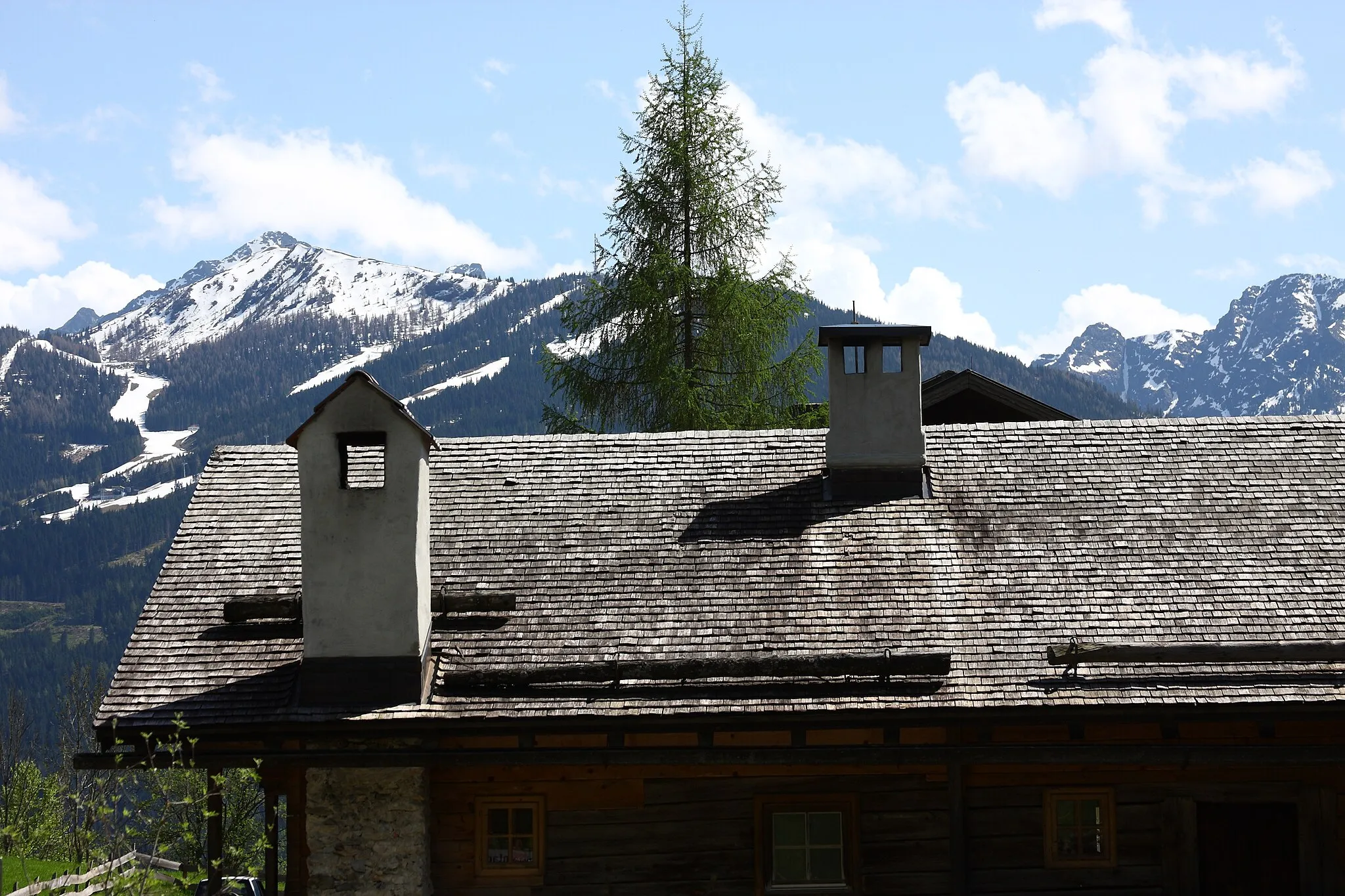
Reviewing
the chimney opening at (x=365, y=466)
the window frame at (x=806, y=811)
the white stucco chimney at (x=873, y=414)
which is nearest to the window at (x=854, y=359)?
the white stucco chimney at (x=873, y=414)

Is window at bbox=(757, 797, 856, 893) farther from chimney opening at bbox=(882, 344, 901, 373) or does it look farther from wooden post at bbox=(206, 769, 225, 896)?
wooden post at bbox=(206, 769, 225, 896)

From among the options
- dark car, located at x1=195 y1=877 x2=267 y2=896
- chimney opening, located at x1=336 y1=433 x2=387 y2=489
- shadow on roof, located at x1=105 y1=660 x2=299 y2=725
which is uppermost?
chimney opening, located at x1=336 y1=433 x2=387 y2=489

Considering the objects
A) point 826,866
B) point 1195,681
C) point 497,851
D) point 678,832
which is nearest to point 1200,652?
point 1195,681

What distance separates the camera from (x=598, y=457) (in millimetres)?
14555

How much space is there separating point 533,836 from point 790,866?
2220mm

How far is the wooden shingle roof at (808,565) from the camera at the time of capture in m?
11.3

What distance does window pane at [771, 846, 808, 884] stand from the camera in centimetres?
1165

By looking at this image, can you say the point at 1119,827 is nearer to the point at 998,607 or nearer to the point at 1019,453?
the point at 998,607

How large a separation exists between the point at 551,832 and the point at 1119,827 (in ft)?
15.9

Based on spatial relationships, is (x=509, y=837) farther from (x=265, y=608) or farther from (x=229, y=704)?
(x=265, y=608)

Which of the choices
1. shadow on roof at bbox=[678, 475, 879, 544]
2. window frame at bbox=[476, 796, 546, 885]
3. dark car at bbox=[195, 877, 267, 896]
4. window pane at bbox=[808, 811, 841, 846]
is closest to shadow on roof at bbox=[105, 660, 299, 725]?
dark car at bbox=[195, 877, 267, 896]

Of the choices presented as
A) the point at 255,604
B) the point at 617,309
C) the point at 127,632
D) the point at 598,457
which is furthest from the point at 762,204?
the point at 127,632

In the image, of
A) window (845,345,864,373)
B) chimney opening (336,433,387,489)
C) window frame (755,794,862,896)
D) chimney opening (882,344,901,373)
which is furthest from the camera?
window (845,345,864,373)

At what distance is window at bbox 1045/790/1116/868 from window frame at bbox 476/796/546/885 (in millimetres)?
4317
